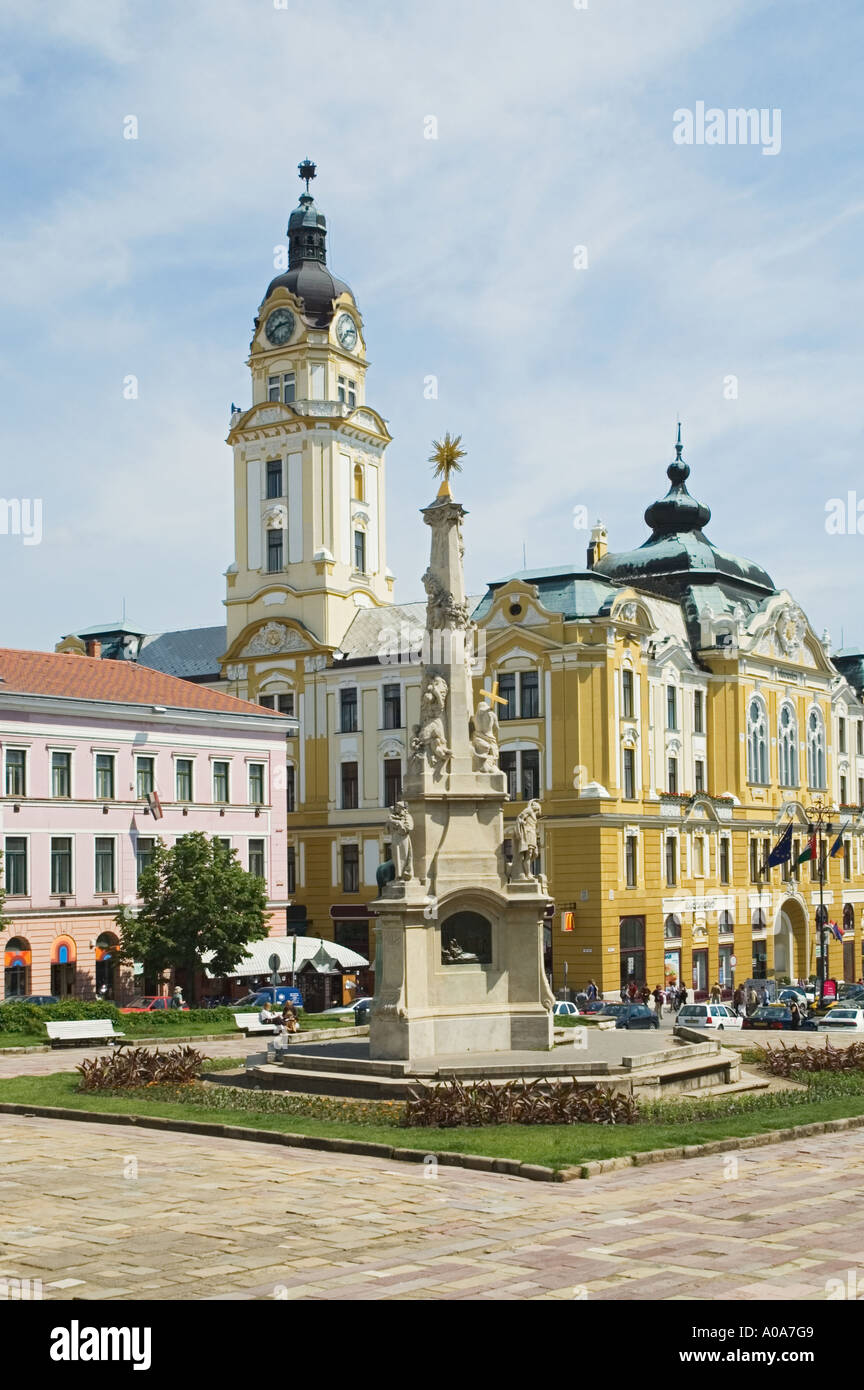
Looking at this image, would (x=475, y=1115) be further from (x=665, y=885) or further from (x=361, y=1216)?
(x=665, y=885)

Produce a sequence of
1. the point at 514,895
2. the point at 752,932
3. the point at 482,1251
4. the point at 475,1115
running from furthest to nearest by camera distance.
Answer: the point at 752,932 → the point at 514,895 → the point at 475,1115 → the point at 482,1251

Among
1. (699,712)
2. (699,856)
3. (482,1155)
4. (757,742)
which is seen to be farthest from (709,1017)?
(757,742)

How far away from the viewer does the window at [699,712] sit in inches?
2692

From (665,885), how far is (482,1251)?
51.1 metres

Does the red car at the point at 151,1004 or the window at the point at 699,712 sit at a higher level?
the window at the point at 699,712

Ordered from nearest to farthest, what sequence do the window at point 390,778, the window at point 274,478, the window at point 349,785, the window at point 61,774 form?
the window at point 61,774 < the window at point 390,778 < the window at point 349,785 < the window at point 274,478

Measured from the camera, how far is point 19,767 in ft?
168

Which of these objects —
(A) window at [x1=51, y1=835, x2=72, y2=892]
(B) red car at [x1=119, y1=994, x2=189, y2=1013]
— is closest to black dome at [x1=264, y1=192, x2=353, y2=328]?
(A) window at [x1=51, y1=835, x2=72, y2=892]

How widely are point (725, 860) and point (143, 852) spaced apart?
84.9ft

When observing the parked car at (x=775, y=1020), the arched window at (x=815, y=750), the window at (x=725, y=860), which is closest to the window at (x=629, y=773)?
the window at (x=725, y=860)

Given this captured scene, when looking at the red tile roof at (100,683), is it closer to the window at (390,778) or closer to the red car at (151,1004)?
the window at (390,778)

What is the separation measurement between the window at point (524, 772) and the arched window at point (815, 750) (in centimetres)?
1842

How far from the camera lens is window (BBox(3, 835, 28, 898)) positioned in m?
50.3
